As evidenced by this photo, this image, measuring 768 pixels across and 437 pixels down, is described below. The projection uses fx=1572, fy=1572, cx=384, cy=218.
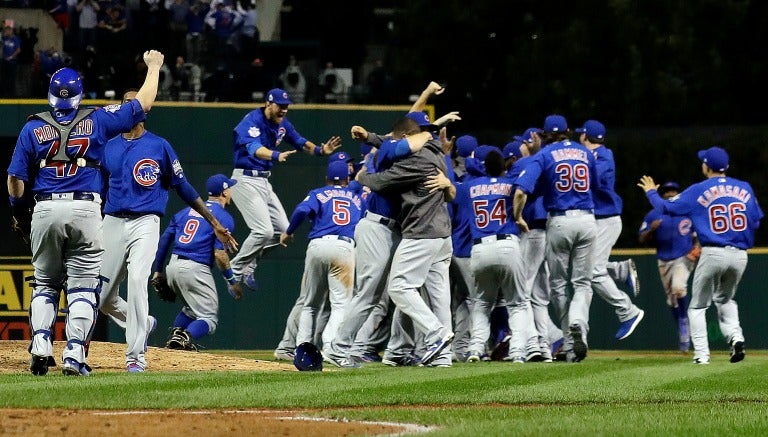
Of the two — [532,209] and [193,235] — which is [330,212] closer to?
[193,235]

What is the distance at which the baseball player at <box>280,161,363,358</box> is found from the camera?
1462 centimetres

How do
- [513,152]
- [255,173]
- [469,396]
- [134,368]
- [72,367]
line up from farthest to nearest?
[255,173] < [513,152] < [134,368] < [72,367] < [469,396]

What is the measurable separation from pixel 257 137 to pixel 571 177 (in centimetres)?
327

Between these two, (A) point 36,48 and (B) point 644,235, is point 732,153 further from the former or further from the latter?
(A) point 36,48

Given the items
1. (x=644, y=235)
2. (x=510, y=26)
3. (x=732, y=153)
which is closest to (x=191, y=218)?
(x=644, y=235)

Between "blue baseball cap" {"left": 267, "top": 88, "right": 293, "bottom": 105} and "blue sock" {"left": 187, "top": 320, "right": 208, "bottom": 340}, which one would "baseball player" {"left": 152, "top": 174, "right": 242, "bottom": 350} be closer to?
"blue sock" {"left": 187, "top": 320, "right": 208, "bottom": 340}

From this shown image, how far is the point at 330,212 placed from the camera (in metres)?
14.7

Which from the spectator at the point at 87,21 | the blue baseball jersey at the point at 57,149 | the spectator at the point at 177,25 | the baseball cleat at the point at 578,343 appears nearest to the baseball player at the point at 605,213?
the baseball cleat at the point at 578,343

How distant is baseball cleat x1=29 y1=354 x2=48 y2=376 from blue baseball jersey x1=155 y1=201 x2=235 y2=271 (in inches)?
176

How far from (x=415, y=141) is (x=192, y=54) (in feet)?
33.8

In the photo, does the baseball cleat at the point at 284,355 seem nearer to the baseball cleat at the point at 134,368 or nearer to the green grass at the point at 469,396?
the green grass at the point at 469,396

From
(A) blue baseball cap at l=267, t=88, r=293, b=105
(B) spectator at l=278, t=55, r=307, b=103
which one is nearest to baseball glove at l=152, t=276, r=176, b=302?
(A) blue baseball cap at l=267, t=88, r=293, b=105

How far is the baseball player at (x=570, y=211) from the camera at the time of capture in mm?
14617

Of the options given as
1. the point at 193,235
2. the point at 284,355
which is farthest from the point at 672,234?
the point at 193,235
